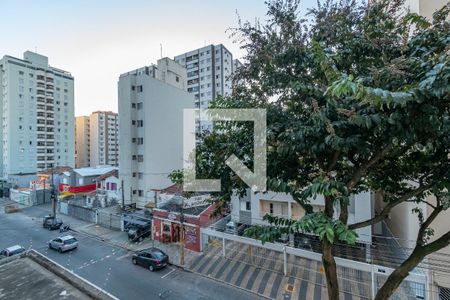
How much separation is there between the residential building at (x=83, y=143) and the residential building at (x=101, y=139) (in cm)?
94

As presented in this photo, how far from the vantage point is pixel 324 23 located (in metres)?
4.62

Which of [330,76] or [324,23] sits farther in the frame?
[324,23]

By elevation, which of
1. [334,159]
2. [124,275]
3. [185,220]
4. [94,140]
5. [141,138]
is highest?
[94,140]

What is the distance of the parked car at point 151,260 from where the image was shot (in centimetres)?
1439

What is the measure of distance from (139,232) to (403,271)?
756 inches

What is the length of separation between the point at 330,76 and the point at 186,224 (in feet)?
52.5

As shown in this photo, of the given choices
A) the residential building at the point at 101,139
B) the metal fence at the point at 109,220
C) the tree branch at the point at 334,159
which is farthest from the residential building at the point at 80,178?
the tree branch at the point at 334,159

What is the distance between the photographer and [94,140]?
5844cm

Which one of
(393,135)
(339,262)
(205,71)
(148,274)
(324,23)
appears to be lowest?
(148,274)

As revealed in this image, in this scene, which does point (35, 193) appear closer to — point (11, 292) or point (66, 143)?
→ point (66, 143)

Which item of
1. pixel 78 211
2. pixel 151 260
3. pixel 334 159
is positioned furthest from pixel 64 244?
pixel 334 159

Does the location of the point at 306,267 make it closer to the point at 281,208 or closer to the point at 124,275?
the point at 281,208

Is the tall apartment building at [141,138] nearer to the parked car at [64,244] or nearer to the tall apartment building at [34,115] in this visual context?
the parked car at [64,244]

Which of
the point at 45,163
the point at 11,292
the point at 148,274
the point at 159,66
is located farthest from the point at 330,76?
the point at 45,163
